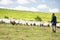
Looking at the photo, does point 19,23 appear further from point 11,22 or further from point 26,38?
point 26,38

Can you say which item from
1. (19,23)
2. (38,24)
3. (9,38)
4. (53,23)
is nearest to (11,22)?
(19,23)

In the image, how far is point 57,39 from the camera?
2523cm

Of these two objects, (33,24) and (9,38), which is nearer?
(9,38)

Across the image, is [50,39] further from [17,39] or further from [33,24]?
[33,24]

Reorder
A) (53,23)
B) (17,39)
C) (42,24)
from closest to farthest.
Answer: (17,39) → (53,23) → (42,24)

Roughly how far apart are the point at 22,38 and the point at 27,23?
18.6 meters

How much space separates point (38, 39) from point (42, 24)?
1788 centimetres

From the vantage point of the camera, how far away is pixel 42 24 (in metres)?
42.2

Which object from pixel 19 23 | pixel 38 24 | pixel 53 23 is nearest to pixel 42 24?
pixel 38 24

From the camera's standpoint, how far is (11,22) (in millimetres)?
42875

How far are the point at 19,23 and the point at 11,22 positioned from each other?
1.60m

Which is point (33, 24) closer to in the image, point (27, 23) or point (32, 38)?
point (27, 23)

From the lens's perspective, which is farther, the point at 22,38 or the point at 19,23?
the point at 19,23

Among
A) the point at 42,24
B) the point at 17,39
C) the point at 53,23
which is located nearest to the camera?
the point at 17,39
